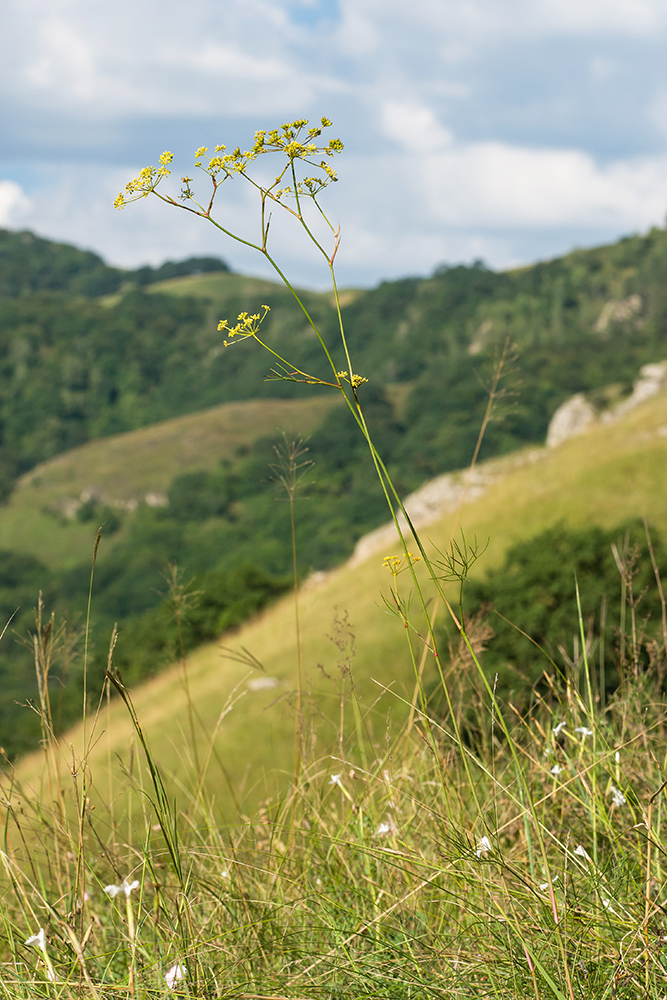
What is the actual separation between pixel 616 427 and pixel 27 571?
68015 millimetres

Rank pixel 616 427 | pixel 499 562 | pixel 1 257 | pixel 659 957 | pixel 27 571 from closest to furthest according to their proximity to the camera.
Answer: pixel 659 957 → pixel 499 562 → pixel 616 427 → pixel 27 571 → pixel 1 257

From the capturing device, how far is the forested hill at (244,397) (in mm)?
66250

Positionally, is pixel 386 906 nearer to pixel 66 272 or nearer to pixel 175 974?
pixel 175 974

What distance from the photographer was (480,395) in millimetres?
84125

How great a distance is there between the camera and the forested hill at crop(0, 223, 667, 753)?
6625 centimetres

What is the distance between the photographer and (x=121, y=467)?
95.6 m

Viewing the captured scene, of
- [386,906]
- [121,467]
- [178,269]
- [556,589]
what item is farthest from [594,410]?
[178,269]

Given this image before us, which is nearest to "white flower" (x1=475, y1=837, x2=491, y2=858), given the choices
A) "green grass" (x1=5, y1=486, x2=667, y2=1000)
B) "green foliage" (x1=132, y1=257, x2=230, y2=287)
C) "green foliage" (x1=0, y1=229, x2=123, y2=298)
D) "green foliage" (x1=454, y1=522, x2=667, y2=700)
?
"green grass" (x1=5, y1=486, x2=667, y2=1000)

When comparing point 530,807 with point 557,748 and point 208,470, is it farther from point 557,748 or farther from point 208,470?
point 208,470

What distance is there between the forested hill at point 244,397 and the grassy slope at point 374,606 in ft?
19.2

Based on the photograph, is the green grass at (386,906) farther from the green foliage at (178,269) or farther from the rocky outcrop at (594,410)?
the green foliage at (178,269)

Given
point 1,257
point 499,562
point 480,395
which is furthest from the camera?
point 1,257

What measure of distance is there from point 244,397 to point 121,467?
34.4m

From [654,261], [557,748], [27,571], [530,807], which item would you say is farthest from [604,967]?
[654,261]
